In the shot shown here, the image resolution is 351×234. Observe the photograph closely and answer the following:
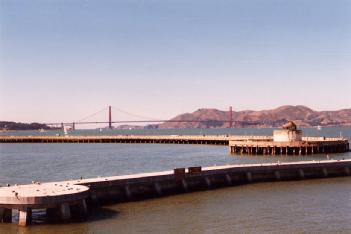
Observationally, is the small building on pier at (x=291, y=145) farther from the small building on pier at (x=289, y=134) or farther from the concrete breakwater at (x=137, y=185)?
the concrete breakwater at (x=137, y=185)

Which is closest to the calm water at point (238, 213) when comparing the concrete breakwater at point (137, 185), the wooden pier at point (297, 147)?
the concrete breakwater at point (137, 185)

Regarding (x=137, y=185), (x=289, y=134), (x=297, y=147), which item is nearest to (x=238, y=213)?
(x=137, y=185)

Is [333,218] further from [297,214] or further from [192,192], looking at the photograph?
[192,192]

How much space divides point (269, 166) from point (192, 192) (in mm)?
12375

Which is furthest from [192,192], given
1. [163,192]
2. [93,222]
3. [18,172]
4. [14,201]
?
[18,172]

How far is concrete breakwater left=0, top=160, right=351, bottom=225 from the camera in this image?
126ft

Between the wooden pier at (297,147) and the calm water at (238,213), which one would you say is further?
the wooden pier at (297,147)

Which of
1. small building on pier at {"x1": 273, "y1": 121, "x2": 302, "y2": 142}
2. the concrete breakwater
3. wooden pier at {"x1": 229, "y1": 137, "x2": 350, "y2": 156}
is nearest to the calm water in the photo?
the concrete breakwater

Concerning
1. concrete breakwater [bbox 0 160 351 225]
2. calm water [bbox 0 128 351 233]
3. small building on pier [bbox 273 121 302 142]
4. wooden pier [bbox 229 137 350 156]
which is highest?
small building on pier [bbox 273 121 302 142]

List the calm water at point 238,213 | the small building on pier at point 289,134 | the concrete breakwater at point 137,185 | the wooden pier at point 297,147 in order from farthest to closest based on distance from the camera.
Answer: the small building on pier at point 289,134, the wooden pier at point 297,147, the concrete breakwater at point 137,185, the calm water at point 238,213

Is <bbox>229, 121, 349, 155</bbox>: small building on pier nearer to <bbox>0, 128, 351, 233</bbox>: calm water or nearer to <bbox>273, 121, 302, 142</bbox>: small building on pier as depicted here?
<bbox>273, 121, 302, 142</bbox>: small building on pier

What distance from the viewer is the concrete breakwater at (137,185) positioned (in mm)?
38281

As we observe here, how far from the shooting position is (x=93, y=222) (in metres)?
39.2

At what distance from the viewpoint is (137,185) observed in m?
49.3
